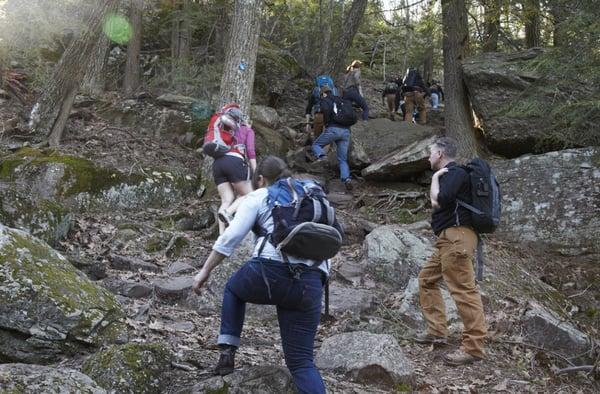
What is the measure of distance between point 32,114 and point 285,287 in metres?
9.21

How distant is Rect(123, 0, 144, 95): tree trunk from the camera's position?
1619cm

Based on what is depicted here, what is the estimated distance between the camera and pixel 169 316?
595 centimetres

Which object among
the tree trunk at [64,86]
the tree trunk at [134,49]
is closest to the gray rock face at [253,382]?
the tree trunk at [64,86]

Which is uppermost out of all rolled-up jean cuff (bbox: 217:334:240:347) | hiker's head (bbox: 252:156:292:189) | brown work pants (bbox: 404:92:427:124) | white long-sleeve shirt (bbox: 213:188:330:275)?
brown work pants (bbox: 404:92:427:124)

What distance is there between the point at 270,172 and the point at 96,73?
1251 centimetres

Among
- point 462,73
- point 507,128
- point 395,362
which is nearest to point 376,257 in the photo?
point 395,362

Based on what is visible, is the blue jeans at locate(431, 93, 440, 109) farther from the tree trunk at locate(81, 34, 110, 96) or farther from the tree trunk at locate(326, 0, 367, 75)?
the tree trunk at locate(81, 34, 110, 96)

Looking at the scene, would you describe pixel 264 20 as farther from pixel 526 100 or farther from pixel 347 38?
pixel 526 100

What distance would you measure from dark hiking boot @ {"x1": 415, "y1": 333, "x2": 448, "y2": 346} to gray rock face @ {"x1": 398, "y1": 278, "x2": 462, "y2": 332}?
1.39 ft

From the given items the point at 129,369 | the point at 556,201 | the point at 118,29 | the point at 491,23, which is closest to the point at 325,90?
the point at 556,201

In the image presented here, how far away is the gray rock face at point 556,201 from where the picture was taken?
9.61 meters

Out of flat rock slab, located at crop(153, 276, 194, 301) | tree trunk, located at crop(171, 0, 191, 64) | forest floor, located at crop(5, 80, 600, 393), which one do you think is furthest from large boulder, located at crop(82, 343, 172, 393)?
tree trunk, located at crop(171, 0, 191, 64)

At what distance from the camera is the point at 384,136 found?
13.4 meters

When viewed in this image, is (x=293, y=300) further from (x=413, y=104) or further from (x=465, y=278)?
(x=413, y=104)
